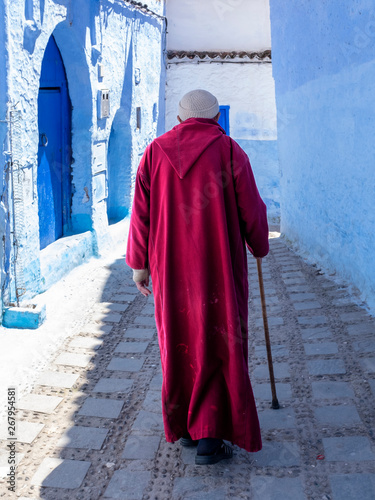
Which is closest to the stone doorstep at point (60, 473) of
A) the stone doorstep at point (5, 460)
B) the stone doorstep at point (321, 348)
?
the stone doorstep at point (5, 460)

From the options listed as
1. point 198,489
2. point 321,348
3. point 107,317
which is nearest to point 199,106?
point 198,489

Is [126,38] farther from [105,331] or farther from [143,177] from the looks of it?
[143,177]

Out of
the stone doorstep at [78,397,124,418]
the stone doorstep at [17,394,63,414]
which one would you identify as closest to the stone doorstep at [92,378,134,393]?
the stone doorstep at [78,397,124,418]

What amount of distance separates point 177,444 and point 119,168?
6.01 meters

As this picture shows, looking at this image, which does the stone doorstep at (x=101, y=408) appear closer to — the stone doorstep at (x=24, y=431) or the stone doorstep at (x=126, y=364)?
the stone doorstep at (x=24, y=431)

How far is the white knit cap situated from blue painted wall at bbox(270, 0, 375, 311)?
2.39 metres

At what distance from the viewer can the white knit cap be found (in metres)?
3.06

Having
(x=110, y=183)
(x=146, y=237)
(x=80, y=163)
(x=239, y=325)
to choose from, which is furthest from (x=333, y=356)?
(x=110, y=183)

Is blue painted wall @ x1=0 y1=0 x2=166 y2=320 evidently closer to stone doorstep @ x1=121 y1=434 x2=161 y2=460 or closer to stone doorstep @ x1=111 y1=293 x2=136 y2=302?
stone doorstep @ x1=111 y1=293 x2=136 y2=302

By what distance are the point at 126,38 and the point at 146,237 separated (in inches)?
231

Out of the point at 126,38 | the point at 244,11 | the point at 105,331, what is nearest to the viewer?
the point at 105,331

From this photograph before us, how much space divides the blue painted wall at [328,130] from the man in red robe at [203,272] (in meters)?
2.41

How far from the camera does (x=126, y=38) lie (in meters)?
8.36

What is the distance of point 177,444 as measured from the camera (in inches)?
127
